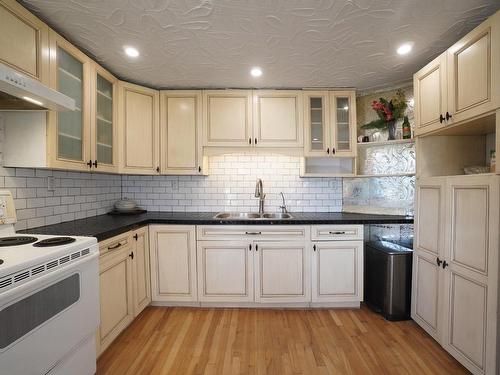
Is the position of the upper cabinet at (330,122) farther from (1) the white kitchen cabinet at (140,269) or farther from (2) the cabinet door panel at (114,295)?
(2) the cabinet door panel at (114,295)

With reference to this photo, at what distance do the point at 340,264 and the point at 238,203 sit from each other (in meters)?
1.27

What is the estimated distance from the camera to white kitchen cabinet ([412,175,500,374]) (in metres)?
1.43

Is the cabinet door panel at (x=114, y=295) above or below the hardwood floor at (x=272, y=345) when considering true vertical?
above

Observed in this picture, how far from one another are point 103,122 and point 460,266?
2.96 m

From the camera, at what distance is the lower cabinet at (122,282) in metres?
1.75

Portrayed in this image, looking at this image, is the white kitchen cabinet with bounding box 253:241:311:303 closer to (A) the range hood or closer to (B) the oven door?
(B) the oven door

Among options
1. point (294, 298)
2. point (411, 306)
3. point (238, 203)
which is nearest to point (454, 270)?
point (411, 306)

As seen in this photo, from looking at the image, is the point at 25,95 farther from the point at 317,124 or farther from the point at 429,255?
the point at 429,255

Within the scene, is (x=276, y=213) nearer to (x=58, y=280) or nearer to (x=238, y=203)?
(x=238, y=203)

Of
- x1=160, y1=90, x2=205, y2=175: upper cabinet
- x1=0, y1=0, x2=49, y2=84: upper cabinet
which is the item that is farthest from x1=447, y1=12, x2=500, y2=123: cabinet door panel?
x1=0, y1=0, x2=49, y2=84: upper cabinet

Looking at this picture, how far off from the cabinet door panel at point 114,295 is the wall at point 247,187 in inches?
42.5

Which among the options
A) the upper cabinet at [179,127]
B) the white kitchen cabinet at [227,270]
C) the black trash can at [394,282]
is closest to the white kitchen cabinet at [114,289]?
the white kitchen cabinet at [227,270]

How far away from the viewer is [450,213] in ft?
5.65

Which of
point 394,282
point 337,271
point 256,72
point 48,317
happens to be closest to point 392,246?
point 394,282
